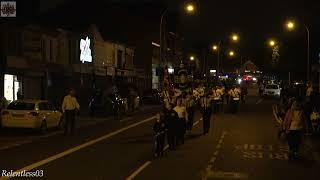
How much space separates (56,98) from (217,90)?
11360 millimetres

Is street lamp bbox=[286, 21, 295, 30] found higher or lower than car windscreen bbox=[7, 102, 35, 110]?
higher

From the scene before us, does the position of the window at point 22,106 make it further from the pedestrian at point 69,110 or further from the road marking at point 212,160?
the road marking at point 212,160

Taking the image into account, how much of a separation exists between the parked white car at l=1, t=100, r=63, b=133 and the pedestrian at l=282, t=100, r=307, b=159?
34.7 feet

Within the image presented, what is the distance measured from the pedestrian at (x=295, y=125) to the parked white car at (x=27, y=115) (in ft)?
34.7

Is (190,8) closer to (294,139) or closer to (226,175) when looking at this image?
(294,139)

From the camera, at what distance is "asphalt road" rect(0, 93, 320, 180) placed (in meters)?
13.8

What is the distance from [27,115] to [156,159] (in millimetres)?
9040

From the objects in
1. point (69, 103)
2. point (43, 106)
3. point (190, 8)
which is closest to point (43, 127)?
point (43, 106)

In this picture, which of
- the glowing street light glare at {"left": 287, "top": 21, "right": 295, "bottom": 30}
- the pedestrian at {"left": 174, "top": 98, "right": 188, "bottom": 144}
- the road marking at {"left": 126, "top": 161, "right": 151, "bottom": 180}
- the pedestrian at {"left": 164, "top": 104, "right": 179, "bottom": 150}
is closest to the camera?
the road marking at {"left": 126, "top": 161, "right": 151, "bottom": 180}

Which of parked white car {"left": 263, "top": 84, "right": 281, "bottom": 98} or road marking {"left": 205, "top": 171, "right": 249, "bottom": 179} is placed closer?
road marking {"left": 205, "top": 171, "right": 249, "bottom": 179}

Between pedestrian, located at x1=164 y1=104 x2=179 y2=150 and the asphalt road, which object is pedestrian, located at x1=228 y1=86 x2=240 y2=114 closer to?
the asphalt road

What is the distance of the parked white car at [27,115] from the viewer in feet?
78.6

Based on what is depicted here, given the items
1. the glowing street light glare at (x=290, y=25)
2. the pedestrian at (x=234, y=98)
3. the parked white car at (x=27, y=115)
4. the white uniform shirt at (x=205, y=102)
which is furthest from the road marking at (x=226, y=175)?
the pedestrian at (x=234, y=98)

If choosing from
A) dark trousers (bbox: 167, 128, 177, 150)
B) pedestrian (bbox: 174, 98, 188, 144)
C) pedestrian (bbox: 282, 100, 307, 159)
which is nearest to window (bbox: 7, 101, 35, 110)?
pedestrian (bbox: 174, 98, 188, 144)
